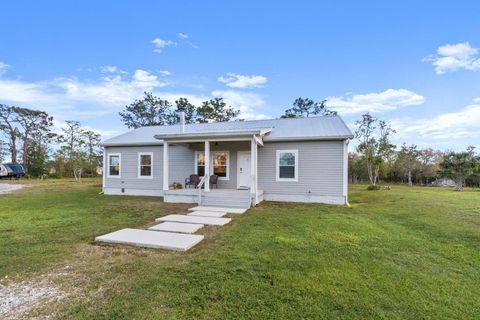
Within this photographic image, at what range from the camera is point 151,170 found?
12.9 meters

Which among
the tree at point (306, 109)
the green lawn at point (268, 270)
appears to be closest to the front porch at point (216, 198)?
the green lawn at point (268, 270)

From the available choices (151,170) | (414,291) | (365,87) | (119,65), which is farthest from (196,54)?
(414,291)

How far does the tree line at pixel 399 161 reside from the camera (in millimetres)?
17297

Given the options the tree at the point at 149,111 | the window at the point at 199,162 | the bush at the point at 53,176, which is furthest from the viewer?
the bush at the point at 53,176

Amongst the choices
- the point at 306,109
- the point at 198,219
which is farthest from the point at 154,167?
the point at 306,109

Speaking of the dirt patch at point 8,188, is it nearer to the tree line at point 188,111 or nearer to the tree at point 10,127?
the tree line at point 188,111

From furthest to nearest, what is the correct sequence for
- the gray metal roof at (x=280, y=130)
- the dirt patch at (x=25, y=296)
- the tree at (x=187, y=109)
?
the tree at (x=187, y=109)
the gray metal roof at (x=280, y=130)
the dirt patch at (x=25, y=296)

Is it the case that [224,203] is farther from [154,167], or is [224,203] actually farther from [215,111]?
[215,111]

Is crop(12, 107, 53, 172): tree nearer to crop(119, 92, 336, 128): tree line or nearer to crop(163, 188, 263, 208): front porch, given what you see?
crop(119, 92, 336, 128): tree line

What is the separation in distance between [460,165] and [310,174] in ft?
47.4

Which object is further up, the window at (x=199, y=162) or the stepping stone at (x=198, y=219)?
the window at (x=199, y=162)

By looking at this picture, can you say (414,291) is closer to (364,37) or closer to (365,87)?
(364,37)

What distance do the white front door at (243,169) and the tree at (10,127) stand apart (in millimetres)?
34371

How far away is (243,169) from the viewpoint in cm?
1154
